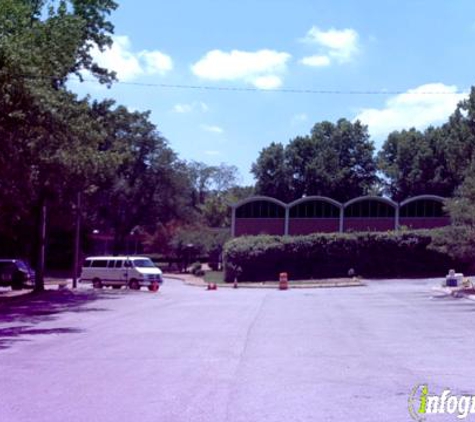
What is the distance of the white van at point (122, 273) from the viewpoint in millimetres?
47406

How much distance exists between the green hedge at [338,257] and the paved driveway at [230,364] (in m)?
34.0

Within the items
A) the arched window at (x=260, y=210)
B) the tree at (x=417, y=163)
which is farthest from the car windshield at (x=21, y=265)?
the tree at (x=417, y=163)

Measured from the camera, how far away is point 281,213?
7562cm

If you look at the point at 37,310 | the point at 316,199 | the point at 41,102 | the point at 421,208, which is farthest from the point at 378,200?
the point at 41,102

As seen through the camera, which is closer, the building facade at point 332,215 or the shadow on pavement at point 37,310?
the shadow on pavement at point 37,310

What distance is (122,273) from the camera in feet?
157

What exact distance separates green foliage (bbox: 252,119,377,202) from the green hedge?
37.5 metres

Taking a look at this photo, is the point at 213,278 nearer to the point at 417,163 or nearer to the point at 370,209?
the point at 370,209

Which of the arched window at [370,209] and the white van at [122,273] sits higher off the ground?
the arched window at [370,209]

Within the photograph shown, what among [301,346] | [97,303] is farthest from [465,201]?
[301,346]

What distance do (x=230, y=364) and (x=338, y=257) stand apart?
4722 cm

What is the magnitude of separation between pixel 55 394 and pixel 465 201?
2949 centimetres

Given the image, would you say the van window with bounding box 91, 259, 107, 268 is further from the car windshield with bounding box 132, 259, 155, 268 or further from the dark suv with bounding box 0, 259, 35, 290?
the dark suv with bounding box 0, 259, 35, 290

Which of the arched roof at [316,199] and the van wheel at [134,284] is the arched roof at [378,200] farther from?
the van wheel at [134,284]
